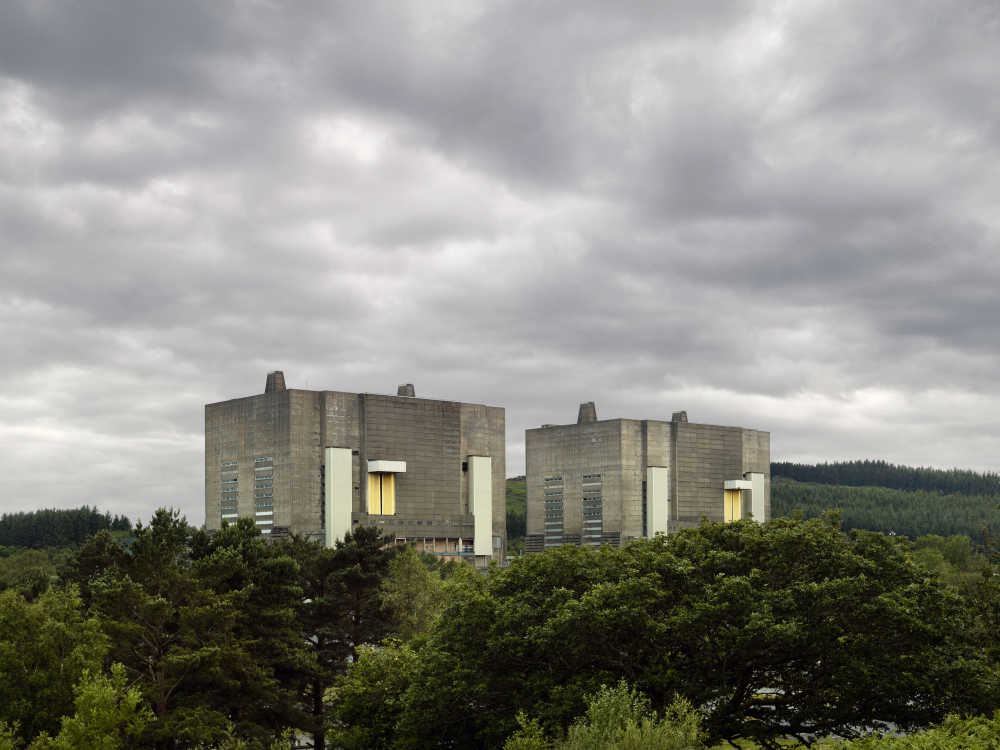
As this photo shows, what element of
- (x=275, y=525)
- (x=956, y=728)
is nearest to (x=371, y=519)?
(x=275, y=525)

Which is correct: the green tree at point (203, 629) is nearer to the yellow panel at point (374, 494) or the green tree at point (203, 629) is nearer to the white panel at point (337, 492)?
the white panel at point (337, 492)

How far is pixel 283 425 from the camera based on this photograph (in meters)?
175

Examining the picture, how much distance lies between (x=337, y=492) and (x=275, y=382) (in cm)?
2322

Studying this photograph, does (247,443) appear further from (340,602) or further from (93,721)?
(93,721)

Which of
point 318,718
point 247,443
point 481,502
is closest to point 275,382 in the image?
point 247,443

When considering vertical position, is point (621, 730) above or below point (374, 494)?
above

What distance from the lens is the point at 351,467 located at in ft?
590

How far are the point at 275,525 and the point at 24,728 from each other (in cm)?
12311

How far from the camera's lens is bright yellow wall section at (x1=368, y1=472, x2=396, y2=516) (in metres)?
184

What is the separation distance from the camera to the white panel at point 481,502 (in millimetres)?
195375

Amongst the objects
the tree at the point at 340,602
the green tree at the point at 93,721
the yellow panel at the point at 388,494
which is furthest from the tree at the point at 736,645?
the yellow panel at the point at 388,494

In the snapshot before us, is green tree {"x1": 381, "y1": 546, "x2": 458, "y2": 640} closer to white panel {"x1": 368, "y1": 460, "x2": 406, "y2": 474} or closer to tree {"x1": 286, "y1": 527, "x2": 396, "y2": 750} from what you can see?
tree {"x1": 286, "y1": 527, "x2": 396, "y2": 750}

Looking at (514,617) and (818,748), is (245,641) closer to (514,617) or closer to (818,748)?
(514,617)

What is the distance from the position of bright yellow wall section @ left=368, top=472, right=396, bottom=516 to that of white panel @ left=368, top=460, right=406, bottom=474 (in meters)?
1.28
